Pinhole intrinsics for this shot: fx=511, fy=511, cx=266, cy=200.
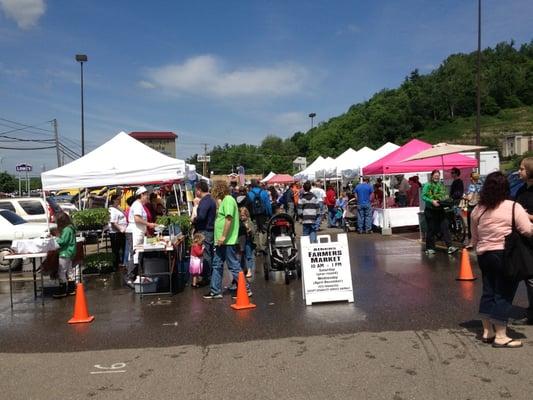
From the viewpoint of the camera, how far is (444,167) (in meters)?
17.0

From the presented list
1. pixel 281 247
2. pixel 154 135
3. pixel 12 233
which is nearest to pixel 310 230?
pixel 281 247

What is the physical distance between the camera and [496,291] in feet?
17.4

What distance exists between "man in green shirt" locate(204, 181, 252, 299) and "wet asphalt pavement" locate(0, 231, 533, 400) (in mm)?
379

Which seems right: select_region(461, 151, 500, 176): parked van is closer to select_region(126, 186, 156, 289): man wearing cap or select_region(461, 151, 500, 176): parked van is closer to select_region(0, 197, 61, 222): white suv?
select_region(0, 197, 61, 222): white suv

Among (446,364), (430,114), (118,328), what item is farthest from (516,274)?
(430,114)

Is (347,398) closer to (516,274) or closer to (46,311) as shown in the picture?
(516,274)

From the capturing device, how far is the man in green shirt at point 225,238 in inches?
310

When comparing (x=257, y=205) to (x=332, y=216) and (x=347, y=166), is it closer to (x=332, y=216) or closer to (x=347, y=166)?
(x=332, y=216)

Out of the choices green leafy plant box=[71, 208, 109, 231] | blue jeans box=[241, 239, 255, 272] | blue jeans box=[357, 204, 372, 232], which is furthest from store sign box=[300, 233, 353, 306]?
blue jeans box=[357, 204, 372, 232]

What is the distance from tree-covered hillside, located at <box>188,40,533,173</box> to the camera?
102 metres

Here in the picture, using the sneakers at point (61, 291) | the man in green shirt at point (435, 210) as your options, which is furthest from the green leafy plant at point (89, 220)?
the man in green shirt at point (435, 210)

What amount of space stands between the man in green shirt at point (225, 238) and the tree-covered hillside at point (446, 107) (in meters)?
92.4

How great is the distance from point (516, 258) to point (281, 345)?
2619 mm

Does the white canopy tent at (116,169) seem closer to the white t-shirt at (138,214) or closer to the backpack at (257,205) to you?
the white t-shirt at (138,214)
